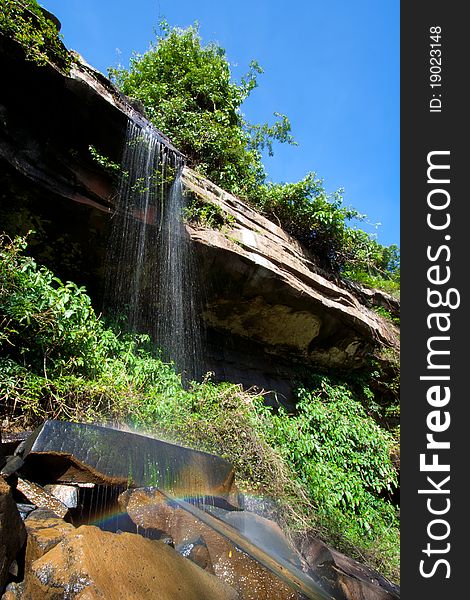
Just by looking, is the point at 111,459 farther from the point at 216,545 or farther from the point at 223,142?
the point at 223,142

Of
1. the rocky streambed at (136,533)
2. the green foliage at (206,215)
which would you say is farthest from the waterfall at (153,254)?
the rocky streambed at (136,533)

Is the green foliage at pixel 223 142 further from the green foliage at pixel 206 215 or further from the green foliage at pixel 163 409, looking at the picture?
the green foliage at pixel 163 409

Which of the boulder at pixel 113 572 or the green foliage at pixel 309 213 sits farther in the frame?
the green foliage at pixel 309 213

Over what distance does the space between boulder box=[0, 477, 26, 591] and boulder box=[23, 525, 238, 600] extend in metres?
0.12

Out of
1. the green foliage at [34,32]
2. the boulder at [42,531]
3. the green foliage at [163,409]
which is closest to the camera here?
the boulder at [42,531]

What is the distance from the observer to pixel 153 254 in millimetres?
7305

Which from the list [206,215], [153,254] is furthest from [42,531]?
[206,215]

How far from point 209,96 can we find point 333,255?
5.59 m

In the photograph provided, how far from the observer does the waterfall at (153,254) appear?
6.91 m

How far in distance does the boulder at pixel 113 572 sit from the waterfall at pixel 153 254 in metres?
5.48

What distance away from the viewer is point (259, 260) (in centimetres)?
738

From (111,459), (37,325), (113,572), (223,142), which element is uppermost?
(223,142)

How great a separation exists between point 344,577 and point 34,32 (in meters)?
7.68

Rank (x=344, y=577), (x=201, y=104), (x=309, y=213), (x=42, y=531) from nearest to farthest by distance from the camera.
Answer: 1. (x=42, y=531)
2. (x=344, y=577)
3. (x=309, y=213)
4. (x=201, y=104)
